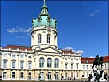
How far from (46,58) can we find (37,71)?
17.2 ft

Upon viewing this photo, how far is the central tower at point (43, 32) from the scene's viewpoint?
5490cm

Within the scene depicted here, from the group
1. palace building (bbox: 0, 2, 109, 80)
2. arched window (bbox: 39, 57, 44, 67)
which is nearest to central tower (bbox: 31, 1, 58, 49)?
palace building (bbox: 0, 2, 109, 80)

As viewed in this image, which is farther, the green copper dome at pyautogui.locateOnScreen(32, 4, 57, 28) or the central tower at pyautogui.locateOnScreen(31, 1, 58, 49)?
the green copper dome at pyautogui.locateOnScreen(32, 4, 57, 28)

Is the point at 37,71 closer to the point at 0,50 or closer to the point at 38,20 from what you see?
the point at 0,50

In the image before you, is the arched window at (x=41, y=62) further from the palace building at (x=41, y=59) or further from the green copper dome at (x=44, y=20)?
the green copper dome at (x=44, y=20)

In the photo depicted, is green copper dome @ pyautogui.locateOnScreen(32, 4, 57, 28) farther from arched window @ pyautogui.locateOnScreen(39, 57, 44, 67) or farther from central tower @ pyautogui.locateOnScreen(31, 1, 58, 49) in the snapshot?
arched window @ pyautogui.locateOnScreen(39, 57, 44, 67)

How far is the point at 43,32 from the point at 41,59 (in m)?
10.6

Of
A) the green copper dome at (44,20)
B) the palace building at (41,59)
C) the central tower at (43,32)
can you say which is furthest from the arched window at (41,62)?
the green copper dome at (44,20)

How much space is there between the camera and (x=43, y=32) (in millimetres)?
55031

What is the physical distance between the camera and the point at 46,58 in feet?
166

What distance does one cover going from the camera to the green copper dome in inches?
2240

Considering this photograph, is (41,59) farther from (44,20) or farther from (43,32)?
(44,20)

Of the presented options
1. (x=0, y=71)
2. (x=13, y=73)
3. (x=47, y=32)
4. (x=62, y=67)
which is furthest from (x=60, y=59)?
(x=0, y=71)

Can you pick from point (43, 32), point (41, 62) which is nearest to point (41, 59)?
point (41, 62)
